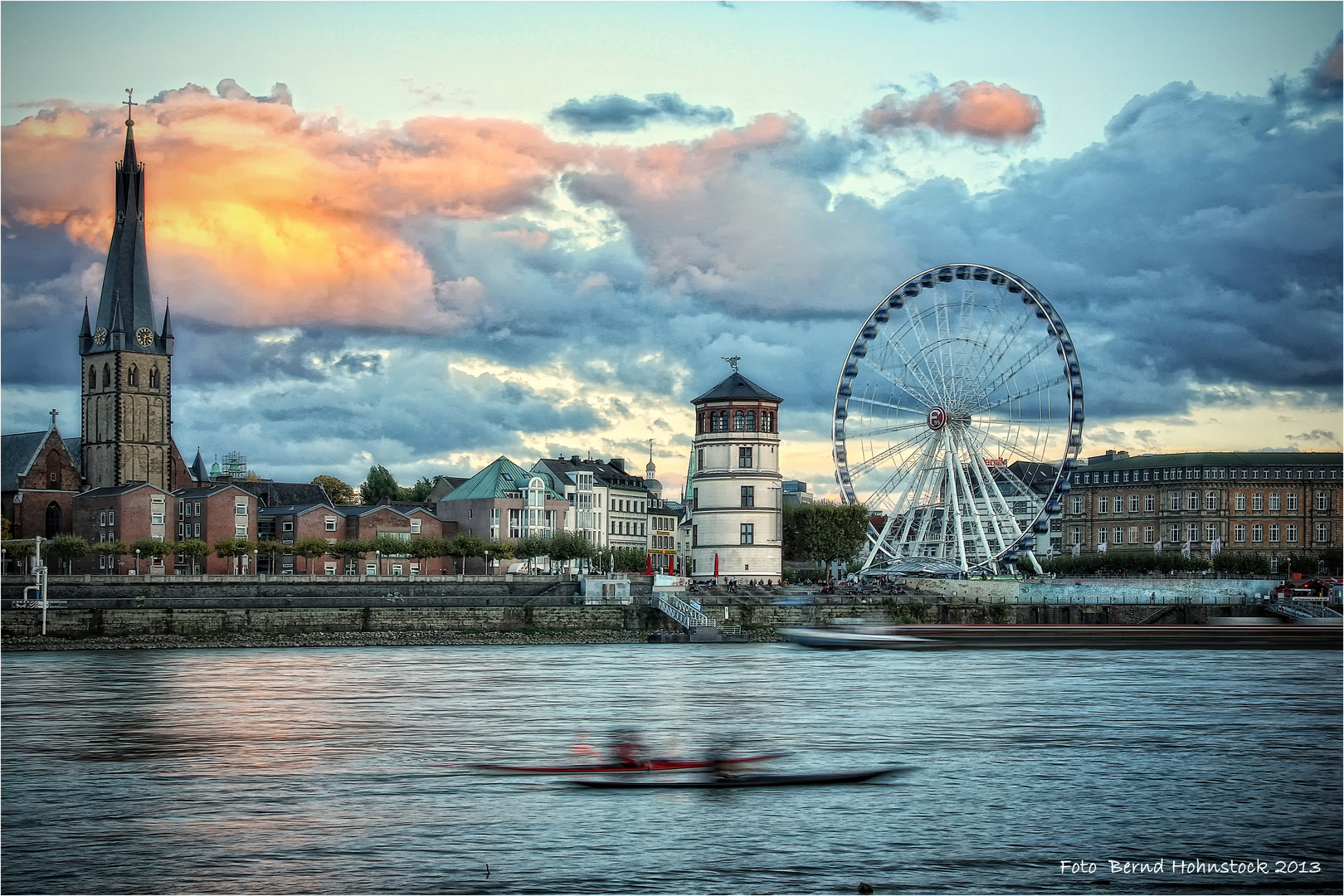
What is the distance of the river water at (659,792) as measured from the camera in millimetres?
23047

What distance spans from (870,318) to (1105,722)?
5462 centimetres

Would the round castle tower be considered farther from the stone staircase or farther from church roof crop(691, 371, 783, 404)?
the stone staircase

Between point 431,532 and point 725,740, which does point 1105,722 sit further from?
point 431,532

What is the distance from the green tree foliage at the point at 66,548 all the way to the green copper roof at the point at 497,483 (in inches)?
1374

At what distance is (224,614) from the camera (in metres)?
76.9

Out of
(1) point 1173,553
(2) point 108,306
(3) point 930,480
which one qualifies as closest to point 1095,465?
(1) point 1173,553

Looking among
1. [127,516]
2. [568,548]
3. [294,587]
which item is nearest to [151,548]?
[127,516]

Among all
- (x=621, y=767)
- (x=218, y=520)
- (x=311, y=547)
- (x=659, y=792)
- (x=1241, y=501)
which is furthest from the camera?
(x=1241, y=501)

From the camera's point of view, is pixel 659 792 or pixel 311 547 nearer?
pixel 659 792

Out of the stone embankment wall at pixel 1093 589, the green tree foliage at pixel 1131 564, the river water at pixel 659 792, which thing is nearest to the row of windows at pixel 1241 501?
the green tree foliage at pixel 1131 564

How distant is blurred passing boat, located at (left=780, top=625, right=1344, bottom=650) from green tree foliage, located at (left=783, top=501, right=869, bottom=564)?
5410 centimetres

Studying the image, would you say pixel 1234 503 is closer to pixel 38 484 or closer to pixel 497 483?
pixel 497 483

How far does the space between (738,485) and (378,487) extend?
76847mm

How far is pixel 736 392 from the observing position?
325 feet
